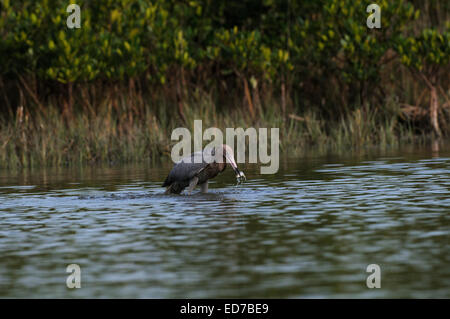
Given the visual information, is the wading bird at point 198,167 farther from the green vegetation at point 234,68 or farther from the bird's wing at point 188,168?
the green vegetation at point 234,68

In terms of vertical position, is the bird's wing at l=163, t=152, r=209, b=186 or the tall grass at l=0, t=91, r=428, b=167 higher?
the tall grass at l=0, t=91, r=428, b=167

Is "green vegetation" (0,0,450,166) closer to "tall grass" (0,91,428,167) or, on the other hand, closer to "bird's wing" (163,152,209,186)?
"tall grass" (0,91,428,167)

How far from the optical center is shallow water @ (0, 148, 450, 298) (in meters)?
8.37

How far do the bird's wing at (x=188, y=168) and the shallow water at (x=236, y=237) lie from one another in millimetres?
329

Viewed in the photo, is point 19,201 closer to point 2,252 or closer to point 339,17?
point 2,252

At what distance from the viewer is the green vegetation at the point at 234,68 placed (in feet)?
93.8

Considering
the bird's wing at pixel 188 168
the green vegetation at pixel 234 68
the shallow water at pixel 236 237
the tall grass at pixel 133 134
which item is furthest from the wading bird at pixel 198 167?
the green vegetation at pixel 234 68

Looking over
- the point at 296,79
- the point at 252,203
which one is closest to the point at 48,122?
the point at 296,79

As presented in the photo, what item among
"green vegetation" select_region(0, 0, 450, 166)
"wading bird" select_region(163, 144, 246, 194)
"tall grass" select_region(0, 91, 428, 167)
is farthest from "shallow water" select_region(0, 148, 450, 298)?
"green vegetation" select_region(0, 0, 450, 166)

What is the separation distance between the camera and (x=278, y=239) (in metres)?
10.6

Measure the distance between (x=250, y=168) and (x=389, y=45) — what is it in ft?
35.3

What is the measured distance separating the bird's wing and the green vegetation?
10.3 metres

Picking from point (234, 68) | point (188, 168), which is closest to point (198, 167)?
point (188, 168)

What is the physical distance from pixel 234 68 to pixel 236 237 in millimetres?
20819
